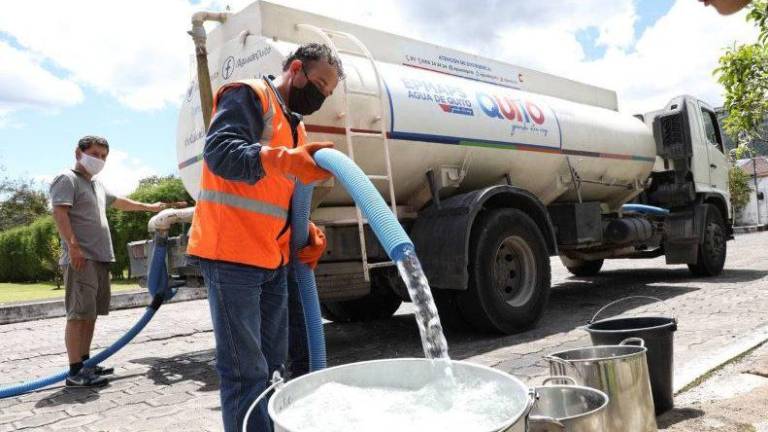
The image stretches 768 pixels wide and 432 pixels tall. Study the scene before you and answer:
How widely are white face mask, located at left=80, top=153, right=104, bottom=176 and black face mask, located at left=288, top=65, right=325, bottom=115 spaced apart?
104 inches

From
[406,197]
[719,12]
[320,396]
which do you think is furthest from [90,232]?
[719,12]

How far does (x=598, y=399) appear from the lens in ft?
6.54

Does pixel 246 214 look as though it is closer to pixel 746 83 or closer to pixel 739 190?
pixel 746 83

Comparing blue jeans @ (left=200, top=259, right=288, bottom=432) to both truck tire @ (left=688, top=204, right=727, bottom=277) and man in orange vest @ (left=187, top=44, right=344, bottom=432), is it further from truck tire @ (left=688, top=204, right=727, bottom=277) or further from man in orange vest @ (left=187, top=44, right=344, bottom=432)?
truck tire @ (left=688, top=204, right=727, bottom=277)

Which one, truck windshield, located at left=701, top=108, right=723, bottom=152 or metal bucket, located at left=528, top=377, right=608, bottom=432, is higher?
truck windshield, located at left=701, top=108, right=723, bottom=152

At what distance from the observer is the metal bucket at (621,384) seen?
2.40 metres

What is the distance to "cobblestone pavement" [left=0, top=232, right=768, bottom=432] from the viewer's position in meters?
3.55

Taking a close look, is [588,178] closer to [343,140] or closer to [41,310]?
[343,140]

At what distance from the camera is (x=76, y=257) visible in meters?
4.13

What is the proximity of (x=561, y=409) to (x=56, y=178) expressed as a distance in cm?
377

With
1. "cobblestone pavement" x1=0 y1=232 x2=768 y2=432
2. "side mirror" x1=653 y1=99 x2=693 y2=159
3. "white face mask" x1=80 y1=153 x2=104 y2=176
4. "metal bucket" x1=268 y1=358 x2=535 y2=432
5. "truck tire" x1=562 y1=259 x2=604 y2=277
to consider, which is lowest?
"cobblestone pavement" x1=0 y1=232 x2=768 y2=432

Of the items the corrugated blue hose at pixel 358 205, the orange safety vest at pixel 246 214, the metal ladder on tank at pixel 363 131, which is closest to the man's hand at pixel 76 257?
the metal ladder on tank at pixel 363 131

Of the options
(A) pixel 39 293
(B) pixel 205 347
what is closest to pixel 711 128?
(B) pixel 205 347

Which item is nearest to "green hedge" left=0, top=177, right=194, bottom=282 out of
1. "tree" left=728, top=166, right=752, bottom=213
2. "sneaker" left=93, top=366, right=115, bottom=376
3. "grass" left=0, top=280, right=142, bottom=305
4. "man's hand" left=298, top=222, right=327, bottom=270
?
Result: "grass" left=0, top=280, right=142, bottom=305
